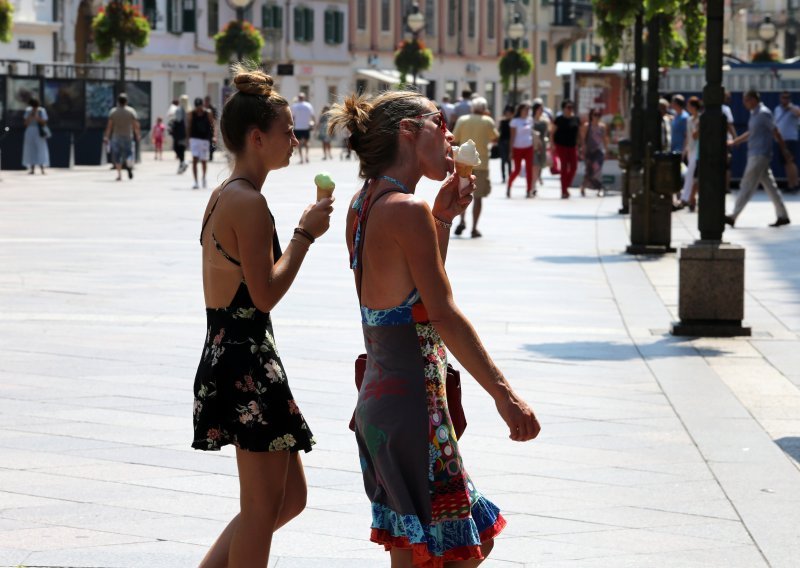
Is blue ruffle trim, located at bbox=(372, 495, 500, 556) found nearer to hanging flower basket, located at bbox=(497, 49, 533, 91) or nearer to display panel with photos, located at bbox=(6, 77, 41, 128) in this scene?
display panel with photos, located at bbox=(6, 77, 41, 128)

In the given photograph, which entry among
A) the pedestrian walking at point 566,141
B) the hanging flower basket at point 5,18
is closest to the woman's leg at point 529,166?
the pedestrian walking at point 566,141

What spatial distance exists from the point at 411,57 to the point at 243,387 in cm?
6962

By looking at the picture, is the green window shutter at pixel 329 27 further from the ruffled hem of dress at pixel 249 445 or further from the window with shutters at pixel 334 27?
the ruffled hem of dress at pixel 249 445

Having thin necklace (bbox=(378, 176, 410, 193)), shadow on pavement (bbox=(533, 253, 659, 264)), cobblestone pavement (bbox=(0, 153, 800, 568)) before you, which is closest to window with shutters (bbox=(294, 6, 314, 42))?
shadow on pavement (bbox=(533, 253, 659, 264))

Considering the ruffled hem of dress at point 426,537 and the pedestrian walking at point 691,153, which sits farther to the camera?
the pedestrian walking at point 691,153

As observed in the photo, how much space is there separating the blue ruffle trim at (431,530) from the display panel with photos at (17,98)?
3570 cm

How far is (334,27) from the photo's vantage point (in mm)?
82000

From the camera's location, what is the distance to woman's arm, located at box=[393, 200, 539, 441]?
13.3 feet

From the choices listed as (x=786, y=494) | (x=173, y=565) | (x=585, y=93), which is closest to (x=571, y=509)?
(x=786, y=494)

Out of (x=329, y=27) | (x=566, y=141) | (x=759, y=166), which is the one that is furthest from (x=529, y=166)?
(x=329, y=27)

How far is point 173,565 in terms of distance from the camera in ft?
18.1

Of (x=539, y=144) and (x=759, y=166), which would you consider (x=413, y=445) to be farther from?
(x=539, y=144)

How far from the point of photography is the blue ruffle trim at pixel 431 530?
4105 millimetres

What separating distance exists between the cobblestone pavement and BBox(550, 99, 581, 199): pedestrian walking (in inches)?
505
